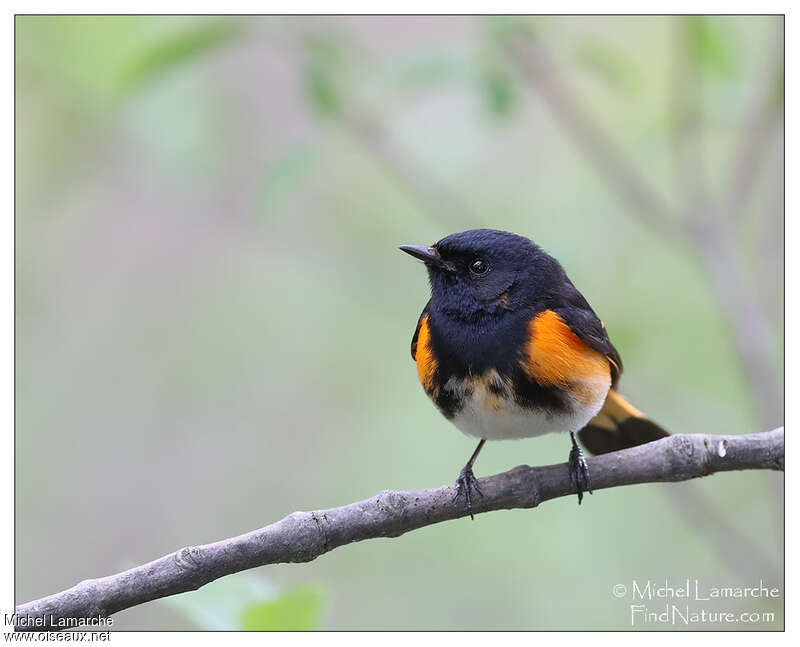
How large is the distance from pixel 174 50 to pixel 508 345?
5.60 feet

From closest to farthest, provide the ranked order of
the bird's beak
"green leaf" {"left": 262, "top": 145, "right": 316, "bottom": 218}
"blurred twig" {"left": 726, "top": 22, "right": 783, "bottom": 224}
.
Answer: the bird's beak
"green leaf" {"left": 262, "top": 145, "right": 316, "bottom": 218}
"blurred twig" {"left": 726, "top": 22, "right": 783, "bottom": 224}

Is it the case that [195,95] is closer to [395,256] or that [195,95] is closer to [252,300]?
[395,256]

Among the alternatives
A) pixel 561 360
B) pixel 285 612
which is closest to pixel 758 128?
pixel 561 360

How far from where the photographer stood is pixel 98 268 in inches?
218

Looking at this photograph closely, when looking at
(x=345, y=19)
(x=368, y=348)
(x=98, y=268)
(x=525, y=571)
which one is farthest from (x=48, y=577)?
(x=345, y=19)

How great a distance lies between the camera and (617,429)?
3504 millimetres

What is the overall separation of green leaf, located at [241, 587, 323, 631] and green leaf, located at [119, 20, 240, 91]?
2.12 metres

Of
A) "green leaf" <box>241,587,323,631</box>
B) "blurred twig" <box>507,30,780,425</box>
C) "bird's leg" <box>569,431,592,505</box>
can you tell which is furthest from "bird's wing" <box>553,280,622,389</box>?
"green leaf" <box>241,587,323,631</box>

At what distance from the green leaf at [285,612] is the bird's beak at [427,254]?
130 cm

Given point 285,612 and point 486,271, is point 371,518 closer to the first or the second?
point 285,612

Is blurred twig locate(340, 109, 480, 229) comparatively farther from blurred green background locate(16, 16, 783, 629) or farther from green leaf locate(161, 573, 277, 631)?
green leaf locate(161, 573, 277, 631)

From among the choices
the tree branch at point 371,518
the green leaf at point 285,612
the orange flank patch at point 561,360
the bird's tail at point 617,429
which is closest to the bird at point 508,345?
the orange flank patch at point 561,360

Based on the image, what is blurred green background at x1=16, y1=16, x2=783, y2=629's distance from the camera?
3.48 meters

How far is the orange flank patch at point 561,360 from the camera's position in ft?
9.46
